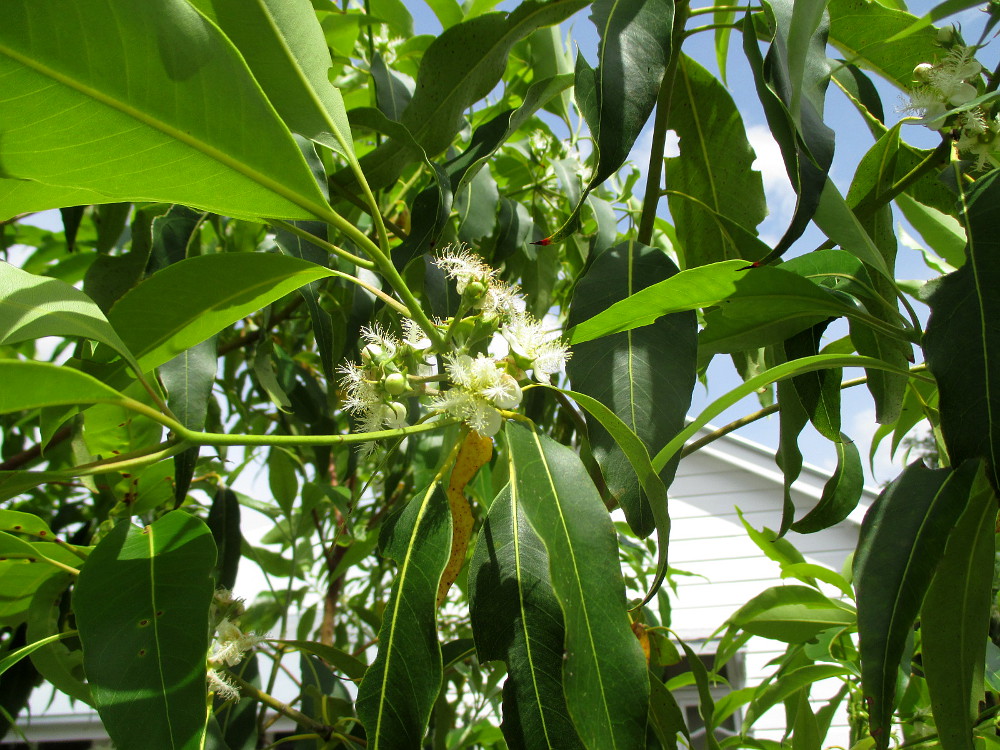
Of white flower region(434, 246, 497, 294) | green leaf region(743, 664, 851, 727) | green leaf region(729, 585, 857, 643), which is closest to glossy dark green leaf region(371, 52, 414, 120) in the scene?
white flower region(434, 246, 497, 294)

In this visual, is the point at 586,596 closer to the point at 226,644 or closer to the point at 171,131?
the point at 171,131

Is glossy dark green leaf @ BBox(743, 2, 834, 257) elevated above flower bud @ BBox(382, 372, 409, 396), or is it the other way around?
glossy dark green leaf @ BBox(743, 2, 834, 257)

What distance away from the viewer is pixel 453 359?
0.72 m

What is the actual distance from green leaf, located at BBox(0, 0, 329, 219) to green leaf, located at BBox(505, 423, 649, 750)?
0.34m

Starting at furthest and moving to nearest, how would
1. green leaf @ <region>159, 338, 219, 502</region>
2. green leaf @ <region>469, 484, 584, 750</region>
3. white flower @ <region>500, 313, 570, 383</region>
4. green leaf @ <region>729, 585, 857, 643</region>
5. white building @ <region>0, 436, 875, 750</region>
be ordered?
white building @ <region>0, 436, 875, 750</region> → green leaf @ <region>729, 585, 857, 643</region> → green leaf @ <region>159, 338, 219, 502</region> → white flower @ <region>500, 313, 570, 383</region> → green leaf @ <region>469, 484, 584, 750</region>

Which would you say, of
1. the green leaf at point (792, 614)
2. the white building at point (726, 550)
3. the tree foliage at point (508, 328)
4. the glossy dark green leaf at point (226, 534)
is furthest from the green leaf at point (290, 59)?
the white building at point (726, 550)

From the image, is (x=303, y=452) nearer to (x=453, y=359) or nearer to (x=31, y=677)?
(x=31, y=677)

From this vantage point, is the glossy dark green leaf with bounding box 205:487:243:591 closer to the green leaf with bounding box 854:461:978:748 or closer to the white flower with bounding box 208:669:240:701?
the white flower with bounding box 208:669:240:701

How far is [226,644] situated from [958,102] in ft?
4.00

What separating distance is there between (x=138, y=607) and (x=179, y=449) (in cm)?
22

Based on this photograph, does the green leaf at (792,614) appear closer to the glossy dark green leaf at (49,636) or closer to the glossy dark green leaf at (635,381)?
the glossy dark green leaf at (635,381)

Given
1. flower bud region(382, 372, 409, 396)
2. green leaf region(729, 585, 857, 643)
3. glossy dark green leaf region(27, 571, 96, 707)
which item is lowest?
green leaf region(729, 585, 857, 643)

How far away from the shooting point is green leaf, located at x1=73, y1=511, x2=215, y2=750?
2.22ft

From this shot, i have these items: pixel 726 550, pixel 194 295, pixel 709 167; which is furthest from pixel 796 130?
pixel 726 550
